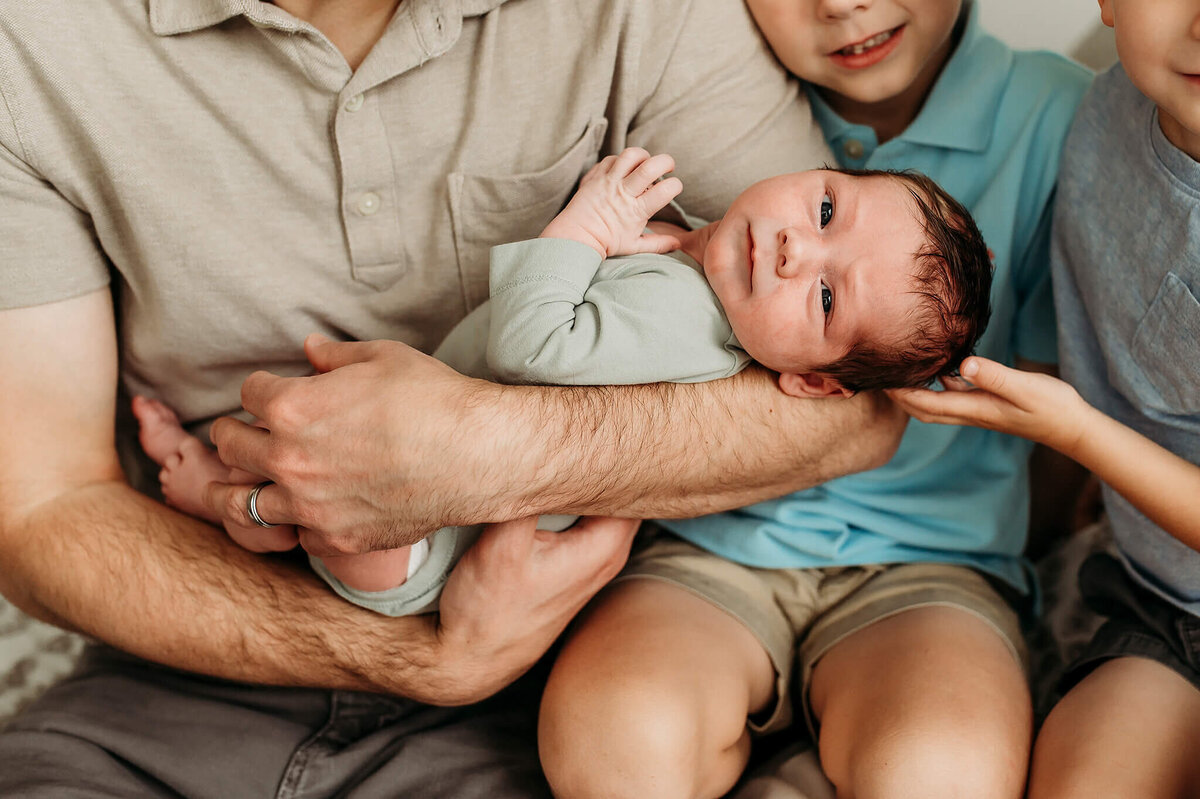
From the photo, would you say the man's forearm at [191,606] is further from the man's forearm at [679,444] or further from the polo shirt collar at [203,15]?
the polo shirt collar at [203,15]

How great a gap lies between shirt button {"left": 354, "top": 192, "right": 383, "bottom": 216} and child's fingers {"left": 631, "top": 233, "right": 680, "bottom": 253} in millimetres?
373

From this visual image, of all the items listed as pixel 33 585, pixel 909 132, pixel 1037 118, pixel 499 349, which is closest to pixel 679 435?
pixel 499 349

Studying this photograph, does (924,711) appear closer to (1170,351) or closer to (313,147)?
(1170,351)

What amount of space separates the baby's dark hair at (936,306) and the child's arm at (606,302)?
18 centimetres

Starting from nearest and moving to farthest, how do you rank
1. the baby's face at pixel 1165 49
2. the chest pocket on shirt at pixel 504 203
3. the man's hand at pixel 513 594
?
the baby's face at pixel 1165 49 < the man's hand at pixel 513 594 < the chest pocket on shirt at pixel 504 203

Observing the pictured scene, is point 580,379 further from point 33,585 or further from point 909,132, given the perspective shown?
point 33,585

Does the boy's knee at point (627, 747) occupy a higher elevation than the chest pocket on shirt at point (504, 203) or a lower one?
lower

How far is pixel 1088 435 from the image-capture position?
1227 mm

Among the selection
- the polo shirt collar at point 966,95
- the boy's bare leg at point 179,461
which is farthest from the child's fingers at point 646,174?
the boy's bare leg at point 179,461

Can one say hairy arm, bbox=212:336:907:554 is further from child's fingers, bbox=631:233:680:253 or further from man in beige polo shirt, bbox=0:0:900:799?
child's fingers, bbox=631:233:680:253

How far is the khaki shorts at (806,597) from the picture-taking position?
1451 millimetres

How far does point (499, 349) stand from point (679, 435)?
269 millimetres

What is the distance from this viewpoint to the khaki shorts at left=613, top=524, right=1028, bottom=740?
4.76 ft

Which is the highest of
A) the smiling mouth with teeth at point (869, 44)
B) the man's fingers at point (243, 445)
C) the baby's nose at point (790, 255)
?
the smiling mouth with teeth at point (869, 44)
